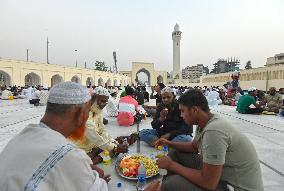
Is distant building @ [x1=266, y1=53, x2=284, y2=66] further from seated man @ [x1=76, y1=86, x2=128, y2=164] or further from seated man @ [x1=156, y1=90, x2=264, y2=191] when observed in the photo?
seated man @ [x1=156, y1=90, x2=264, y2=191]

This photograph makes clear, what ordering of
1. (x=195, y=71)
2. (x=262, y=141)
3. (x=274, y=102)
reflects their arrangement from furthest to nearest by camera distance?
1. (x=195, y=71)
2. (x=274, y=102)
3. (x=262, y=141)

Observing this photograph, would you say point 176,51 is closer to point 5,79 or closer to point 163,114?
point 5,79

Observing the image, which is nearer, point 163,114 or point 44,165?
point 44,165

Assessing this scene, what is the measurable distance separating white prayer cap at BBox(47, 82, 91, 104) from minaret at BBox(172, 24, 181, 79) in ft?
227

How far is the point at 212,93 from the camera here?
12.3 m

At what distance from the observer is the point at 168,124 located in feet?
14.2

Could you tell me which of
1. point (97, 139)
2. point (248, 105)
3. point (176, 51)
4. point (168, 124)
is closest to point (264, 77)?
point (248, 105)

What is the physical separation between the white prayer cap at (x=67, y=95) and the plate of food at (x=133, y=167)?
1.89m

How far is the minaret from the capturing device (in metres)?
69.6

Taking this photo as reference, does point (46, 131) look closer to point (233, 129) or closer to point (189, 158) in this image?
point (233, 129)

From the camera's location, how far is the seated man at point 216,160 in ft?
6.01

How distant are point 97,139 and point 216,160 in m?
1.96

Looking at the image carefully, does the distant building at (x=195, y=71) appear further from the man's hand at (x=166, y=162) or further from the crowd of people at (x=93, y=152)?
the man's hand at (x=166, y=162)

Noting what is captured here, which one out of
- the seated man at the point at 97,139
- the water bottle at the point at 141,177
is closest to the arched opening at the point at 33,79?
the seated man at the point at 97,139
